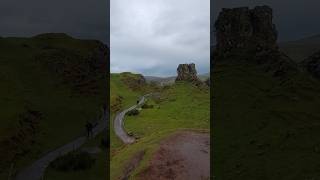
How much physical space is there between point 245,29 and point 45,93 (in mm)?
55972

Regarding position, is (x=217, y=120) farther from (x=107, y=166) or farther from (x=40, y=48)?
(x=40, y=48)

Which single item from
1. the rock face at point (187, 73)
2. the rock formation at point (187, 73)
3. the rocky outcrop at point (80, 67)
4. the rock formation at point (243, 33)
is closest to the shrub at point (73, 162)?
the rocky outcrop at point (80, 67)

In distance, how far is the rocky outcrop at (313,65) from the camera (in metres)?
104

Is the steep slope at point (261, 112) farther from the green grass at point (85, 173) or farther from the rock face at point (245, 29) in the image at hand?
the green grass at point (85, 173)

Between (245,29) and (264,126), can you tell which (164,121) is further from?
(245,29)

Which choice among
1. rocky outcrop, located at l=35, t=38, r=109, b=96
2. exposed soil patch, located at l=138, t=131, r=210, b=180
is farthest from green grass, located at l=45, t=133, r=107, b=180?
rocky outcrop, located at l=35, t=38, r=109, b=96

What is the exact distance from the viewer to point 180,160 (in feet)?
167

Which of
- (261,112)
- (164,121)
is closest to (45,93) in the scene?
(164,121)

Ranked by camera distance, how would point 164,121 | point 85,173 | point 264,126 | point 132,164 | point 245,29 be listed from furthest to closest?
point 245,29 < point 164,121 < point 264,126 < point 85,173 < point 132,164

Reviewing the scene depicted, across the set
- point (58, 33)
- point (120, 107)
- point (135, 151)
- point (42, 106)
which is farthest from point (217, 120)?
point (58, 33)

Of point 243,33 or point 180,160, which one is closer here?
point 180,160

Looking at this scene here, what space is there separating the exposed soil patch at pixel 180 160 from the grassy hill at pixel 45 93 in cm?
1852

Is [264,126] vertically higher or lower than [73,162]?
higher

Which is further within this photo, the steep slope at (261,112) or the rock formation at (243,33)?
the rock formation at (243,33)
